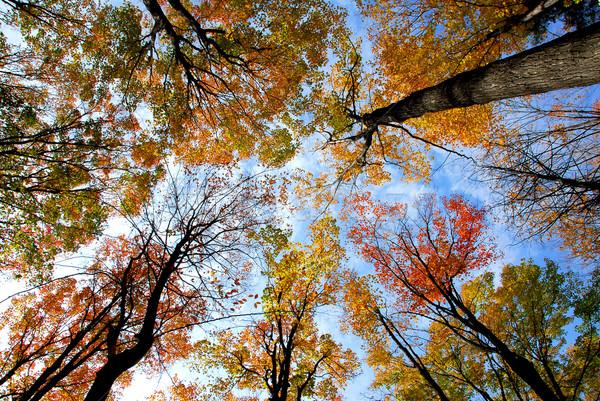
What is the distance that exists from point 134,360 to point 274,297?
4.09 m

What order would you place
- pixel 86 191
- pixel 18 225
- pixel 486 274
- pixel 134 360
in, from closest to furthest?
pixel 134 360, pixel 18 225, pixel 86 191, pixel 486 274

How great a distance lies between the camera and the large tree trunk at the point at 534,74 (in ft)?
9.50

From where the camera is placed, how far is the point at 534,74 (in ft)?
11.2

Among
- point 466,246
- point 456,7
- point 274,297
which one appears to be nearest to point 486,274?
point 466,246

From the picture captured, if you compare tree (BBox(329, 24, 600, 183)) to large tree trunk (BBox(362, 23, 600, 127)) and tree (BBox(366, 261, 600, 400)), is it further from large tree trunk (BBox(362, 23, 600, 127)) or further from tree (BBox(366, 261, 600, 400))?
tree (BBox(366, 261, 600, 400))

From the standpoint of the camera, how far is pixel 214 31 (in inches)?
278

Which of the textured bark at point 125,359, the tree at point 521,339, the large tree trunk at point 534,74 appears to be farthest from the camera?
the tree at point 521,339

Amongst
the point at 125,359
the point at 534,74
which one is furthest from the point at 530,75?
the point at 125,359

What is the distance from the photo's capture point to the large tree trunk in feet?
9.50

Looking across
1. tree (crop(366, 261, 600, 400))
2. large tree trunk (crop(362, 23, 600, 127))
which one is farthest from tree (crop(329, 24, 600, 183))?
tree (crop(366, 261, 600, 400))

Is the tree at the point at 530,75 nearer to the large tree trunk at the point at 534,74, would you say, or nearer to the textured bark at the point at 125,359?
the large tree trunk at the point at 534,74

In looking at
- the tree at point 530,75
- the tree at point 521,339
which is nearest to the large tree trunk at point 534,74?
the tree at point 530,75

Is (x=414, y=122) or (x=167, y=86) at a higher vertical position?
(x=414, y=122)

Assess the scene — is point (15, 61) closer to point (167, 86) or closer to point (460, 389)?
point (167, 86)
